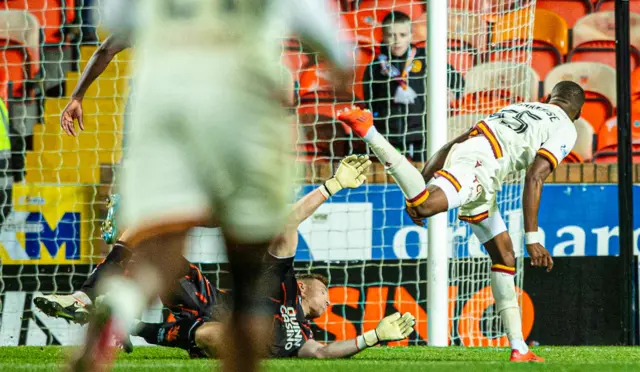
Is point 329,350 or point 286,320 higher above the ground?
point 286,320

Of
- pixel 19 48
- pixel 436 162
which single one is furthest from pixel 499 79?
pixel 19 48

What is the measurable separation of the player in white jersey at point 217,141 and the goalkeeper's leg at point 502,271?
3.00 meters

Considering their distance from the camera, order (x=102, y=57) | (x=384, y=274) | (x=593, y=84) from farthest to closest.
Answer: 1. (x=593, y=84)
2. (x=384, y=274)
3. (x=102, y=57)

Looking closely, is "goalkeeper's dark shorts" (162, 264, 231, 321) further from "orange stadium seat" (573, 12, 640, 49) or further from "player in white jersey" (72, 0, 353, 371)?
"orange stadium seat" (573, 12, 640, 49)

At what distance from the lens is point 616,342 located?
23.0 feet

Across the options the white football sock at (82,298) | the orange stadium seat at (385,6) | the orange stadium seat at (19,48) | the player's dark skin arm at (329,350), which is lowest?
the player's dark skin arm at (329,350)

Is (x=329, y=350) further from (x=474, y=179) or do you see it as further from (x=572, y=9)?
(x=572, y=9)

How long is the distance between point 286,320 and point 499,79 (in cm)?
342

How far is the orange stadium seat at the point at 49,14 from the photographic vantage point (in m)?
8.48

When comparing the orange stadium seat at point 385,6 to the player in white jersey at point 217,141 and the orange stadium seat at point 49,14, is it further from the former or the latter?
the player in white jersey at point 217,141

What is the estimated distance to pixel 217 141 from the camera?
2.09m

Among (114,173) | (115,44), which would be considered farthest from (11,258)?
(115,44)

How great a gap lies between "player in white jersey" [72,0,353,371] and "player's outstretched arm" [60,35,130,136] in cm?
39

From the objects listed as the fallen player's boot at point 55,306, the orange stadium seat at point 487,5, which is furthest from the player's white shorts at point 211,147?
the orange stadium seat at point 487,5
